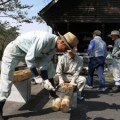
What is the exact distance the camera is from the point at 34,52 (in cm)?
635

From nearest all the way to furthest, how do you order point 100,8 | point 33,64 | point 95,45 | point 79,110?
point 33,64 < point 79,110 < point 95,45 < point 100,8

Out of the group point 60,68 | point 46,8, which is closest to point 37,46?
point 60,68

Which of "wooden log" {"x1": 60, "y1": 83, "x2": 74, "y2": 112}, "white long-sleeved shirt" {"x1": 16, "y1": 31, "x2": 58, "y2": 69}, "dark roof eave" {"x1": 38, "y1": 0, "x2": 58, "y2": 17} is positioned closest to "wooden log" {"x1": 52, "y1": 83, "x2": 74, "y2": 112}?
"wooden log" {"x1": 60, "y1": 83, "x2": 74, "y2": 112}

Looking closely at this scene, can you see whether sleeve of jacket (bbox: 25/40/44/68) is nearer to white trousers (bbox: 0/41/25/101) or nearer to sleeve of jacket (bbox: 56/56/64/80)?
white trousers (bbox: 0/41/25/101)

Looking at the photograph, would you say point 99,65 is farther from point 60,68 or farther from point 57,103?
point 57,103

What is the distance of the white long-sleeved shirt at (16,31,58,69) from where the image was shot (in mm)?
6367

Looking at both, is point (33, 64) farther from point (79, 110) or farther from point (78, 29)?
point (78, 29)

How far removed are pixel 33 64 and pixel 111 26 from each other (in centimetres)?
1664

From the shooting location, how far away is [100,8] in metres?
21.7

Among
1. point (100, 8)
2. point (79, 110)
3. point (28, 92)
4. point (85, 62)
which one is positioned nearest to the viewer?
point (79, 110)

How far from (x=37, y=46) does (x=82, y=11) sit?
15.5 meters

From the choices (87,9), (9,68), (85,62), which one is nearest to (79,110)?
(9,68)

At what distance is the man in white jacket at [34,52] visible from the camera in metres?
6.39

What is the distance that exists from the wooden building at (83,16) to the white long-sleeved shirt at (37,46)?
14113 millimetres
